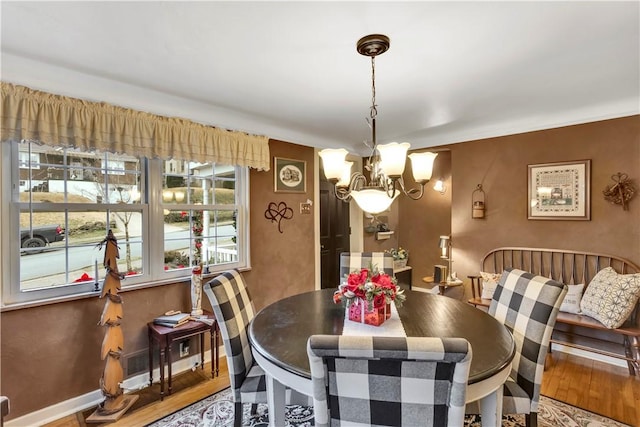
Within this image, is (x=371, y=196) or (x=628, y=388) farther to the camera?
(x=628, y=388)

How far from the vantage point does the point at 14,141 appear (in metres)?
2.01

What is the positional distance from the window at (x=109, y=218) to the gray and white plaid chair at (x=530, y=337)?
7.96 ft

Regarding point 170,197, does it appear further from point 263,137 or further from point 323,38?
point 323,38

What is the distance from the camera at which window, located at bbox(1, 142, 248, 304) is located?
2074 mm

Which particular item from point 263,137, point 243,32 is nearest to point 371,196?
point 243,32

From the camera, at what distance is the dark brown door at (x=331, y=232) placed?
4.57 metres

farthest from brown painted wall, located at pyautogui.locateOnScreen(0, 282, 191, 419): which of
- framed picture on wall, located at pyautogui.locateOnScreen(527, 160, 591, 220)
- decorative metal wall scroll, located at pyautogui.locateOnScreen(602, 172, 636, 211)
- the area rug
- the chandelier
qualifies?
decorative metal wall scroll, located at pyautogui.locateOnScreen(602, 172, 636, 211)

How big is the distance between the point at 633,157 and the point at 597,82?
95 centimetres

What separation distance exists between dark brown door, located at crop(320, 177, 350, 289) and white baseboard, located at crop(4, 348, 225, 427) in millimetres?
2358

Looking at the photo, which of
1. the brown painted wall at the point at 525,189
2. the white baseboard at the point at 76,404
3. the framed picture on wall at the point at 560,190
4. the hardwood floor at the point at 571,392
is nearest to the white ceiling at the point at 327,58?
the brown painted wall at the point at 525,189

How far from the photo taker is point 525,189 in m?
3.38

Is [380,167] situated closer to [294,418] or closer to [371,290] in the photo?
[371,290]

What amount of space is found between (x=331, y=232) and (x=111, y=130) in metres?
3.08

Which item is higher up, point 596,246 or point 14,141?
point 14,141
